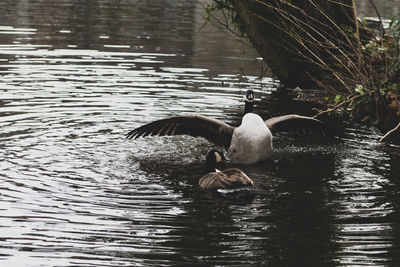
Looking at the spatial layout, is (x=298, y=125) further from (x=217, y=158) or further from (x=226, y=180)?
(x=226, y=180)

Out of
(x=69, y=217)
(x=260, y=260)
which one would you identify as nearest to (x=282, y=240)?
(x=260, y=260)

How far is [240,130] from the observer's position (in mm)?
11133

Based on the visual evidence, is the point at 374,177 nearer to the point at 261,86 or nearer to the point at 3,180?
the point at 3,180

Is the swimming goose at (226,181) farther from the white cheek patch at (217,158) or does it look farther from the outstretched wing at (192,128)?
the outstretched wing at (192,128)

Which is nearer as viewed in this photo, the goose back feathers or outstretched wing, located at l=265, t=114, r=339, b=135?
the goose back feathers

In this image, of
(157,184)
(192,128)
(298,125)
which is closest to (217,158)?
(157,184)

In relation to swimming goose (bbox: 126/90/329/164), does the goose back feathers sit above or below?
below

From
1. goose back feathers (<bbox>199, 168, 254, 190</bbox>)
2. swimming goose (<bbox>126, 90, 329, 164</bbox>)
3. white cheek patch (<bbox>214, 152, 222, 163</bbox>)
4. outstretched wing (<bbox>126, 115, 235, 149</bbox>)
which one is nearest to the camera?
goose back feathers (<bbox>199, 168, 254, 190</bbox>)

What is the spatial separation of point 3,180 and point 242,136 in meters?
3.64

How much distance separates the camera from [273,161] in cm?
1138

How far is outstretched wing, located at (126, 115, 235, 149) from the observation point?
11.7m

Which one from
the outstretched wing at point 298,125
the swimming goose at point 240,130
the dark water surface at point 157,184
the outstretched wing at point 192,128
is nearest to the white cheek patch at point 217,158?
the dark water surface at point 157,184

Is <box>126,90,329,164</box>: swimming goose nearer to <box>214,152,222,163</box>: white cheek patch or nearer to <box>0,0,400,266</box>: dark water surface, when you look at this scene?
<box>0,0,400,266</box>: dark water surface

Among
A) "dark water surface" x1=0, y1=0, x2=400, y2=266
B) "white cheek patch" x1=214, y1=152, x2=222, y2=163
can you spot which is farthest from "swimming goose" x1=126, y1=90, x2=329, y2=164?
"white cheek patch" x1=214, y1=152, x2=222, y2=163
